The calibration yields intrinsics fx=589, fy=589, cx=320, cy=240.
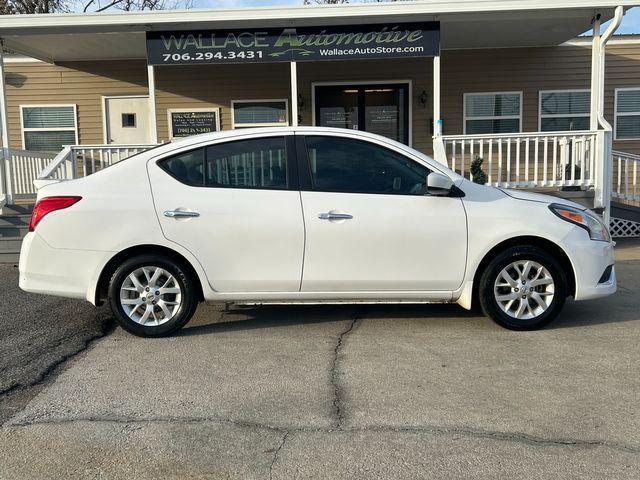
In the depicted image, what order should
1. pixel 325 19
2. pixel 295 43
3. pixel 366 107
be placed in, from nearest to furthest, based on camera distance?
pixel 325 19 → pixel 295 43 → pixel 366 107

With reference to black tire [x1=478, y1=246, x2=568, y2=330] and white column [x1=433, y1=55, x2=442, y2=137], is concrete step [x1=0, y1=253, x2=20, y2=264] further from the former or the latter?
black tire [x1=478, y1=246, x2=568, y2=330]

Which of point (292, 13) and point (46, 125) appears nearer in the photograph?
point (292, 13)

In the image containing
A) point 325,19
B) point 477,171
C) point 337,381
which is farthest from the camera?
point 477,171

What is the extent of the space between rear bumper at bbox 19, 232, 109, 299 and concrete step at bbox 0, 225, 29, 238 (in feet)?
14.6

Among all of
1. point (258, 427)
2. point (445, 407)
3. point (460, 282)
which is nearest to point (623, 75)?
point (460, 282)

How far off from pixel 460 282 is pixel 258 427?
2.40 metres

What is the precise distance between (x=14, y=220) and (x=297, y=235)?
6015 millimetres

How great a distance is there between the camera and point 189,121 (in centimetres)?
1245

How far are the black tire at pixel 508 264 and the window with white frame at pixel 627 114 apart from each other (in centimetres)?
864

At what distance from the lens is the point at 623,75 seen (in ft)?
39.8

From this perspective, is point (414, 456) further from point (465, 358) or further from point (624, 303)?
point (624, 303)

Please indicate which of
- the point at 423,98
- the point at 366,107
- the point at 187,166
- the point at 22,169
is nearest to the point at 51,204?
the point at 187,166

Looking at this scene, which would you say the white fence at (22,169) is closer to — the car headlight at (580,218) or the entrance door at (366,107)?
the entrance door at (366,107)

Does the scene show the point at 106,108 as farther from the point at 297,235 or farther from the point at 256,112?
the point at 297,235
